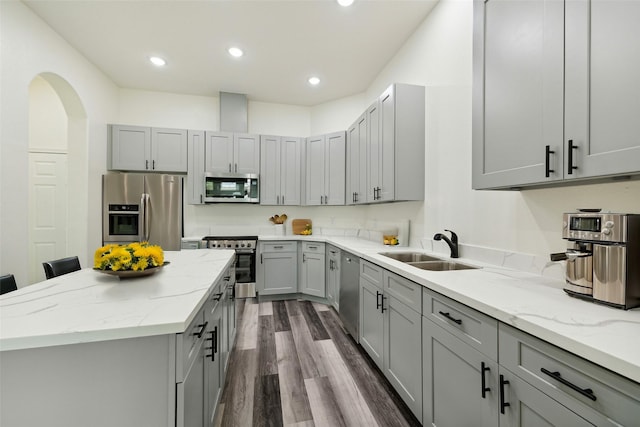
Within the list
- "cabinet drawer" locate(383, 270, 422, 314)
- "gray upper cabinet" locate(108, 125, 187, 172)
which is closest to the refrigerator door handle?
"gray upper cabinet" locate(108, 125, 187, 172)

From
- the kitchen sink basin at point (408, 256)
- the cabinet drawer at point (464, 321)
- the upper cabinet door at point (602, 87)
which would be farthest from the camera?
the kitchen sink basin at point (408, 256)

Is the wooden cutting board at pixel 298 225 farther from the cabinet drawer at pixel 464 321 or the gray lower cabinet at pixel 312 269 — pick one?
the cabinet drawer at pixel 464 321

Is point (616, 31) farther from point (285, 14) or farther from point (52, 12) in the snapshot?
point (52, 12)

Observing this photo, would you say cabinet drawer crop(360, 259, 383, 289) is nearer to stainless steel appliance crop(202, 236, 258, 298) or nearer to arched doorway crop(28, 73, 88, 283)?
stainless steel appliance crop(202, 236, 258, 298)

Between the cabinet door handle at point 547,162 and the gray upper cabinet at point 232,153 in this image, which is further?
the gray upper cabinet at point 232,153

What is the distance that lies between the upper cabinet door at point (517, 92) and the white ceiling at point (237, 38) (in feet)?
4.52

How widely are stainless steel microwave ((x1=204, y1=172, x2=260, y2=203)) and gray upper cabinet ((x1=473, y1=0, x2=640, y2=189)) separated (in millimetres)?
3229

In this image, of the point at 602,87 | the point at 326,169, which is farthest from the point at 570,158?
the point at 326,169

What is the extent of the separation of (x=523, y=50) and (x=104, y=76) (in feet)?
15.6

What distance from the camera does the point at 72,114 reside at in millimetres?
3283

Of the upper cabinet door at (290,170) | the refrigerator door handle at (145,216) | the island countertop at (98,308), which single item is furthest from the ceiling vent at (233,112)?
the island countertop at (98,308)

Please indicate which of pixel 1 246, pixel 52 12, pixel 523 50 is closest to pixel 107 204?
pixel 1 246

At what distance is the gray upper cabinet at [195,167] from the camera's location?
3982 millimetres

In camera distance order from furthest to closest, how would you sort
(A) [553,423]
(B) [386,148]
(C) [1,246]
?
1. (B) [386,148]
2. (C) [1,246]
3. (A) [553,423]
